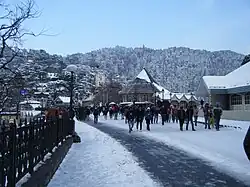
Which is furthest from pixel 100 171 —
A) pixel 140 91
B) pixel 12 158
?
pixel 140 91

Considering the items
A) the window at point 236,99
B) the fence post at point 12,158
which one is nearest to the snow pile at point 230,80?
the window at point 236,99

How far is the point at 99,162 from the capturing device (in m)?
11.7

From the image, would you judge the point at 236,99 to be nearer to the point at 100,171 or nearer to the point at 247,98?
the point at 247,98

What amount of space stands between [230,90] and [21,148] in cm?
3836

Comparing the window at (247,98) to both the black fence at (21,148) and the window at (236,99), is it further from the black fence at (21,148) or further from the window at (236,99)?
the black fence at (21,148)

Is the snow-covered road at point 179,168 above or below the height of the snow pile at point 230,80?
below

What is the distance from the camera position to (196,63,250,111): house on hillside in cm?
4126

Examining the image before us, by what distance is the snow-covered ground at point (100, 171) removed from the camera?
28.5 ft

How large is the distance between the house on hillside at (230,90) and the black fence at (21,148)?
1314 inches

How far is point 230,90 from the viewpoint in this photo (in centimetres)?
4294

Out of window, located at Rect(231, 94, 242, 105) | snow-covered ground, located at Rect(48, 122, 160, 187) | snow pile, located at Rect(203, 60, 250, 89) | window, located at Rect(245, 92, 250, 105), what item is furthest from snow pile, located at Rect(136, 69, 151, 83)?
snow-covered ground, located at Rect(48, 122, 160, 187)

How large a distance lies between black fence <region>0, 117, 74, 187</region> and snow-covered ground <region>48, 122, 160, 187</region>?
740 millimetres

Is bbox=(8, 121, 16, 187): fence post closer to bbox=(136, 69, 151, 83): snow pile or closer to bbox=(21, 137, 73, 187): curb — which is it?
bbox=(21, 137, 73, 187): curb

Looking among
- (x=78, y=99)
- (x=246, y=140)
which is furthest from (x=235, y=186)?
(x=78, y=99)
